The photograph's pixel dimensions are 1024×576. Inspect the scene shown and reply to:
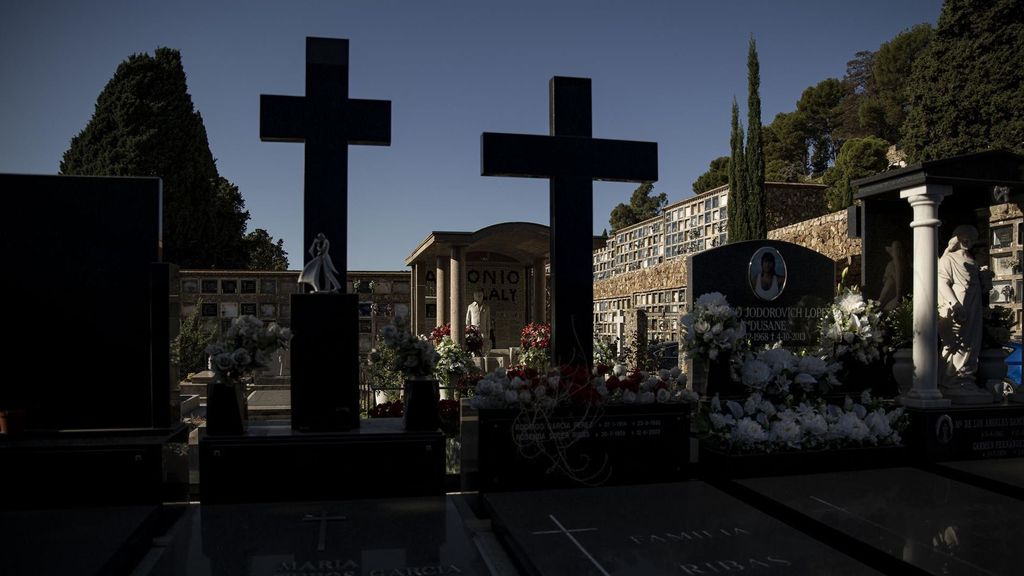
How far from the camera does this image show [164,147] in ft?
89.7

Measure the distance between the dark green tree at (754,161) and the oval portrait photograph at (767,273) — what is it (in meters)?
12.5

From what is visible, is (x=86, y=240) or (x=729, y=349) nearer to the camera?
(x=86, y=240)

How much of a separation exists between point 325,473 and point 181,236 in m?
26.3

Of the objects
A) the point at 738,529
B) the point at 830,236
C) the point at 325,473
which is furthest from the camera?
the point at 830,236

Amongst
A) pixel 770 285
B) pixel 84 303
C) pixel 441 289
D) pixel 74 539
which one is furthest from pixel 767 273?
pixel 441 289

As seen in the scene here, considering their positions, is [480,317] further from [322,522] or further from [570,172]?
[322,522]

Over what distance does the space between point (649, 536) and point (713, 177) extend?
46.4m

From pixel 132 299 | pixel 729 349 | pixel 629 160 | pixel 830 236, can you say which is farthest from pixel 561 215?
pixel 830 236

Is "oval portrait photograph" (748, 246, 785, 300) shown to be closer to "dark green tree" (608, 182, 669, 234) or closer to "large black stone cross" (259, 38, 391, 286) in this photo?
"large black stone cross" (259, 38, 391, 286)

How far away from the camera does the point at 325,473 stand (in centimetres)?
468

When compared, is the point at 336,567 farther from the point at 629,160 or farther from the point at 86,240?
the point at 629,160

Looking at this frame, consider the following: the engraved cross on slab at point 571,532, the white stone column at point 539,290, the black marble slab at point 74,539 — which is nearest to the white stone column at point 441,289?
the white stone column at point 539,290

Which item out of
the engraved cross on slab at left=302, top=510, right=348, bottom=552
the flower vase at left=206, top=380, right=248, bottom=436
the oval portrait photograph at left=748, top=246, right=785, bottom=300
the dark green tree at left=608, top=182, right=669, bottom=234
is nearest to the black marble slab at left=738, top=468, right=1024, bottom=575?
the oval portrait photograph at left=748, top=246, right=785, bottom=300

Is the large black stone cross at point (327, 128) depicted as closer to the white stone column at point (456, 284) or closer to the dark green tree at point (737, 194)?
the white stone column at point (456, 284)
